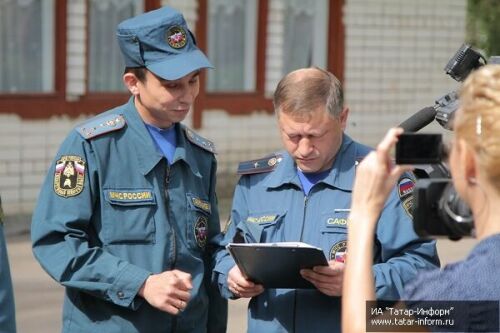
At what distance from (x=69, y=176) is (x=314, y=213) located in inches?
33.5

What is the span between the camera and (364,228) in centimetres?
241

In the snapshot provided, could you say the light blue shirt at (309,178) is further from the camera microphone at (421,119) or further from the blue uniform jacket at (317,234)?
the camera microphone at (421,119)

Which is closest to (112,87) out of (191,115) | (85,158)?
(191,115)

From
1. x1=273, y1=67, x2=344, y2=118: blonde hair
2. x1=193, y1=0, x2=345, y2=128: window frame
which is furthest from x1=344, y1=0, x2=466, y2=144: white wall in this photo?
x1=273, y1=67, x2=344, y2=118: blonde hair

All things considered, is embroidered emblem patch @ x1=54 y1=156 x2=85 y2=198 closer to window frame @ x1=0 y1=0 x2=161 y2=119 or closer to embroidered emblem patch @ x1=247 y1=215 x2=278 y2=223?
embroidered emblem patch @ x1=247 y1=215 x2=278 y2=223

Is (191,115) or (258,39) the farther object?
(258,39)

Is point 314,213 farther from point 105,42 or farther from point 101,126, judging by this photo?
point 105,42

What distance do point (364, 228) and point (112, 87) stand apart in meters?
9.61

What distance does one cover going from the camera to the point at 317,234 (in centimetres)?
360

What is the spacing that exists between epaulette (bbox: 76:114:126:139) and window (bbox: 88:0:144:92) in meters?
7.79

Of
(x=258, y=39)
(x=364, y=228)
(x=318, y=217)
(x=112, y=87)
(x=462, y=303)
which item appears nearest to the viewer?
(x=462, y=303)

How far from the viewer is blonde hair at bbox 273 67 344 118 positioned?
361 cm

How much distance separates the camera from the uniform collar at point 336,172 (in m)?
3.66

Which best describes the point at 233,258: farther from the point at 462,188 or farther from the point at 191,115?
the point at 191,115
